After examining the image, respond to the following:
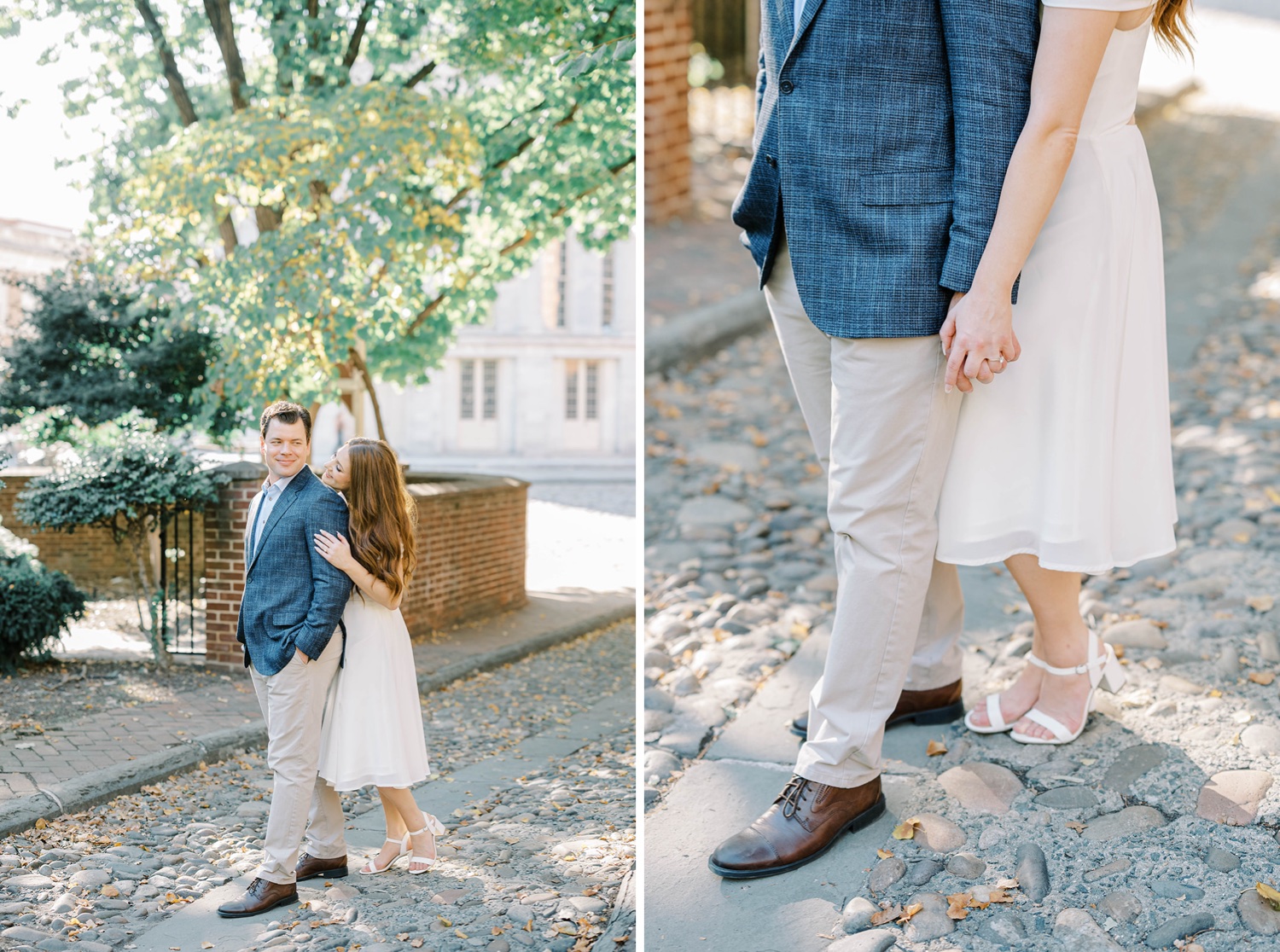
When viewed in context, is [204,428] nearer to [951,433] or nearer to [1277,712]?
[951,433]

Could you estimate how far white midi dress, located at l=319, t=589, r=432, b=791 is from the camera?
2.55 meters

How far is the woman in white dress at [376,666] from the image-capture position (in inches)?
98.7

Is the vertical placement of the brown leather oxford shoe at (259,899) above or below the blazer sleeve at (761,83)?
below

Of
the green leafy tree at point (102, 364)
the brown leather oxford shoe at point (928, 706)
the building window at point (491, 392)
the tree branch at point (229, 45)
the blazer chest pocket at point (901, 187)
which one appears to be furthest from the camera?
the building window at point (491, 392)

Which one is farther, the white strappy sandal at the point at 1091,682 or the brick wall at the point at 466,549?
the brick wall at the point at 466,549

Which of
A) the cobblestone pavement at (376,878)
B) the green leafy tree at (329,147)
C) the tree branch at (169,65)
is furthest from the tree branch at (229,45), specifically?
the cobblestone pavement at (376,878)

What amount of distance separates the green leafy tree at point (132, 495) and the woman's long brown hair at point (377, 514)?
0.62 m

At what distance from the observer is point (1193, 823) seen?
2408mm

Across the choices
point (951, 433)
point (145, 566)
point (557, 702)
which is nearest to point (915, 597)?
point (951, 433)

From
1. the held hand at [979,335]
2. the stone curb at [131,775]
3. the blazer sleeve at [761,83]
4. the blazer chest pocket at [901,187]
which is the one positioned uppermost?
the blazer sleeve at [761,83]

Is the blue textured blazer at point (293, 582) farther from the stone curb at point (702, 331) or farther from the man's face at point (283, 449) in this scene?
the stone curb at point (702, 331)

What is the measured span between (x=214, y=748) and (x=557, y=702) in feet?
3.62

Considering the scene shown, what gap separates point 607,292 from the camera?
3.33 m

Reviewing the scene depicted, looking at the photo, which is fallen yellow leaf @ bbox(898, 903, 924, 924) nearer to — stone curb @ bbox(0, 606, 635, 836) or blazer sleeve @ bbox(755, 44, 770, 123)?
stone curb @ bbox(0, 606, 635, 836)
